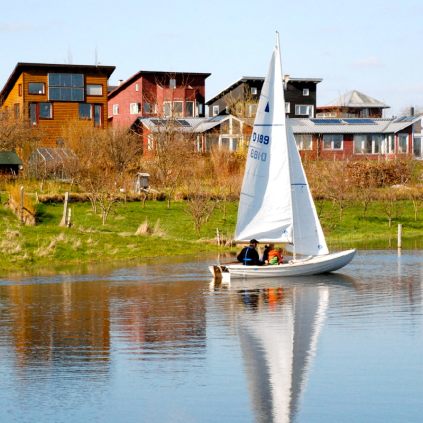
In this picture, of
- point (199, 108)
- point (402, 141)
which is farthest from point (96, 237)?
point (199, 108)

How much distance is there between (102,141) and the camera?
243ft

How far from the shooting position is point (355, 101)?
131125 mm

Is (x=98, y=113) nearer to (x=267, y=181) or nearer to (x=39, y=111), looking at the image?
(x=39, y=111)

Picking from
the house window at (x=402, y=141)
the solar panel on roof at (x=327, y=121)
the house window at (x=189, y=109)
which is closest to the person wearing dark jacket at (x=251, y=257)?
the solar panel on roof at (x=327, y=121)

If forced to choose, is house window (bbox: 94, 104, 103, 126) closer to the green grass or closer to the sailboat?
the green grass

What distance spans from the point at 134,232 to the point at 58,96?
46.3 meters

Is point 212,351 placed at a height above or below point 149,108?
below

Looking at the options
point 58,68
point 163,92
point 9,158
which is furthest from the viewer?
point 163,92

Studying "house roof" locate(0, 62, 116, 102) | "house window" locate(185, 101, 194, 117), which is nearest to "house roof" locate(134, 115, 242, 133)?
"house roof" locate(0, 62, 116, 102)

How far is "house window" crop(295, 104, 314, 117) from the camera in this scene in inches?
4414

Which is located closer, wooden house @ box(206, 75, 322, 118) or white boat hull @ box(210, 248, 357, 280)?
white boat hull @ box(210, 248, 357, 280)

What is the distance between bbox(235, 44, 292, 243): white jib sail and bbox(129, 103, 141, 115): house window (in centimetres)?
7315

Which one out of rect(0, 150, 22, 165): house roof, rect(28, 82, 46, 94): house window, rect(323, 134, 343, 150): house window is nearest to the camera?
rect(0, 150, 22, 165): house roof

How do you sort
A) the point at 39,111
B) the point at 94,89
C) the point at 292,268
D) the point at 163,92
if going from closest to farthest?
the point at 292,268
the point at 39,111
the point at 94,89
the point at 163,92
